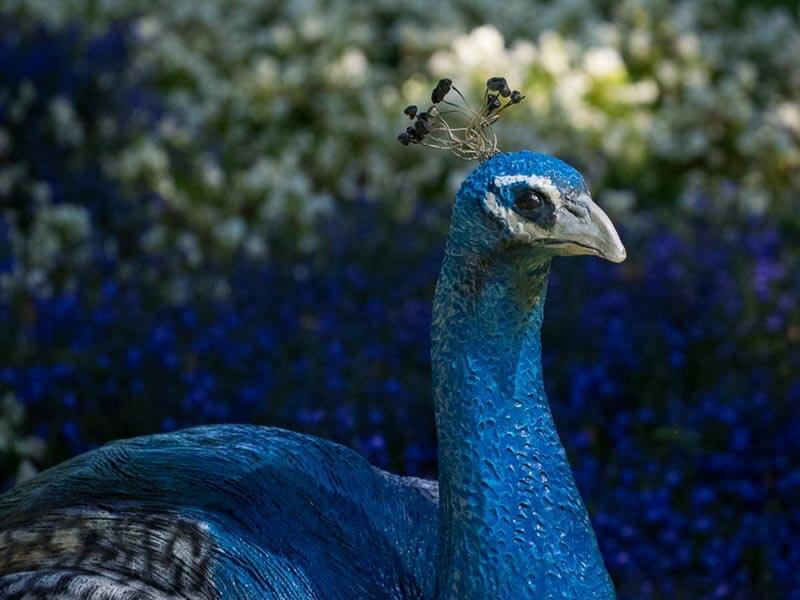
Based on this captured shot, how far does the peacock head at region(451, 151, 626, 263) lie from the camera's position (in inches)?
77.2

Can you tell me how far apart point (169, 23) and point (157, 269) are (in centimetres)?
205

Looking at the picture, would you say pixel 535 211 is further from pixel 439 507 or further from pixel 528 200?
pixel 439 507

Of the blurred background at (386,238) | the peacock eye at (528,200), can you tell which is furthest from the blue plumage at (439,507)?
the blurred background at (386,238)

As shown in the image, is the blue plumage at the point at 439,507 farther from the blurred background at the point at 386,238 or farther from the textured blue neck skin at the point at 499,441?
the blurred background at the point at 386,238

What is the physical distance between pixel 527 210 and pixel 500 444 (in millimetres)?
342

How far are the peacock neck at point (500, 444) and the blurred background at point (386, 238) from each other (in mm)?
1301

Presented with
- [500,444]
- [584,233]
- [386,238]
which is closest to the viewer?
[584,233]

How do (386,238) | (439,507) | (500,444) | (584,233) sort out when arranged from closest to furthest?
1. (584,233)
2. (500,444)
3. (439,507)
4. (386,238)

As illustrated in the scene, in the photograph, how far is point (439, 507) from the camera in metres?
2.21

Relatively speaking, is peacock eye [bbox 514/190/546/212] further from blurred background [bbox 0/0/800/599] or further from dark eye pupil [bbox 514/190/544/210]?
blurred background [bbox 0/0/800/599]

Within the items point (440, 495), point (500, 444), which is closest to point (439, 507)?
point (440, 495)

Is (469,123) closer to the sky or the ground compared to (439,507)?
closer to the sky

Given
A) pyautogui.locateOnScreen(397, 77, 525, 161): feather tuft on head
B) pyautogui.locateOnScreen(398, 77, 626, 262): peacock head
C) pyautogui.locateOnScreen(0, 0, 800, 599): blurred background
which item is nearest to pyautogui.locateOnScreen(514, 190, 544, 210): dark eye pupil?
pyautogui.locateOnScreen(398, 77, 626, 262): peacock head

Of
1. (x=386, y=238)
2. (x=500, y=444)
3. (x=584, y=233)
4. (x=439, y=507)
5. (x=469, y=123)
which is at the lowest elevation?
(x=439, y=507)
